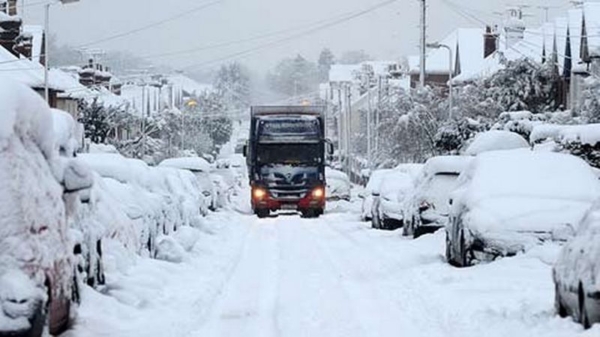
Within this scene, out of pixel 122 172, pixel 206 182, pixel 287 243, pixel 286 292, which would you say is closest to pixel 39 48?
pixel 206 182

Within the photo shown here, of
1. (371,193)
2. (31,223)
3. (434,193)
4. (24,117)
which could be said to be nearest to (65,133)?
(24,117)

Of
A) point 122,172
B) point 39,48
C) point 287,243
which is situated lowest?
point 287,243

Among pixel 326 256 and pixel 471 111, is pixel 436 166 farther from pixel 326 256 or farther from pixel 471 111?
pixel 471 111

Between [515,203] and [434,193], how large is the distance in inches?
267

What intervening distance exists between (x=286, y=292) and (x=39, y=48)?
54038mm

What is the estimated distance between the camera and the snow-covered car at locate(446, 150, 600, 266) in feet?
51.2

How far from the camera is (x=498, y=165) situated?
58.3 feet

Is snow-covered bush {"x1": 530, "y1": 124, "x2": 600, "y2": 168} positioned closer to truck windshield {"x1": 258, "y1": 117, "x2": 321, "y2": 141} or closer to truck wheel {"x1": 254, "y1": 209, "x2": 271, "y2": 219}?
truck windshield {"x1": 258, "y1": 117, "x2": 321, "y2": 141}

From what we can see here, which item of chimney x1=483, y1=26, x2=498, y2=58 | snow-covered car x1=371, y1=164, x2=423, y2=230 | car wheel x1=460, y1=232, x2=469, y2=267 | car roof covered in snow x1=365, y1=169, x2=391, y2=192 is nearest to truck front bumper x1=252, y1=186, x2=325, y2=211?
car roof covered in snow x1=365, y1=169, x2=391, y2=192

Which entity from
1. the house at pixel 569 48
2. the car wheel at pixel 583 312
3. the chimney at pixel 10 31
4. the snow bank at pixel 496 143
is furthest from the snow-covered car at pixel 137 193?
the chimney at pixel 10 31

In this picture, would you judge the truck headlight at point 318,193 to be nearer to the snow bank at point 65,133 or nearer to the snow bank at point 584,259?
the snow bank at point 65,133

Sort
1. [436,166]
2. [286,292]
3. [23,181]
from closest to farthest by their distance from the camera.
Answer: [23,181]
[286,292]
[436,166]

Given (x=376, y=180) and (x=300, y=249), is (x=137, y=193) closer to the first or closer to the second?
(x=300, y=249)

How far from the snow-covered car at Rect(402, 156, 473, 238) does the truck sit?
16.5m
